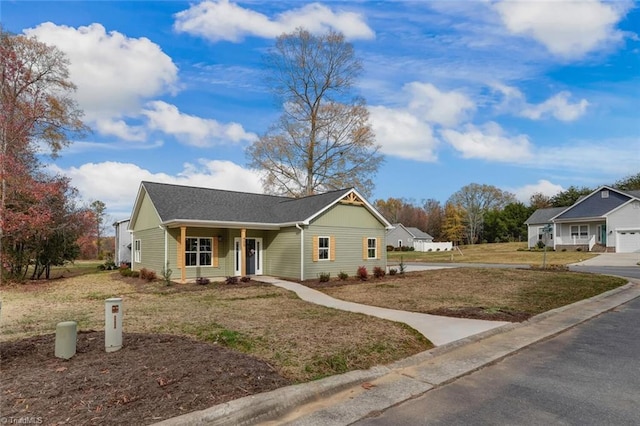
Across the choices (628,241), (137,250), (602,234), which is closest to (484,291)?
(137,250)

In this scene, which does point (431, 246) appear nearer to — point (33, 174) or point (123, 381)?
point (33, 174)

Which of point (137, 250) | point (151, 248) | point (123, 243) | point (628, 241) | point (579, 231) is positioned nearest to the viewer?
point (151, 248)

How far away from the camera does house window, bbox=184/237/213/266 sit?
18172mm

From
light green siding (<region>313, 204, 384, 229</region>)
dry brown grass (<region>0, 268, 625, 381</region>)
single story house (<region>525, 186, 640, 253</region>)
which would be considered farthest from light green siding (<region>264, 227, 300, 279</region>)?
single story house (<region>525, 186, 640, 253</region>)

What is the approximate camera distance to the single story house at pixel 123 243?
30.3 meters

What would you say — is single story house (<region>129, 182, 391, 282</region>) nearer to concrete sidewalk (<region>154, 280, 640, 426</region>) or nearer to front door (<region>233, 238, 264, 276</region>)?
front door (<region>233, 238, 264, 276</region>)

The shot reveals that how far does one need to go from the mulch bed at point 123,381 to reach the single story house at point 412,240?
54.3 metres

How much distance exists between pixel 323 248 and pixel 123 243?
19.5m

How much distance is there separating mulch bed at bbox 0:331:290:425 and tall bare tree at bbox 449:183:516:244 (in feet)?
229

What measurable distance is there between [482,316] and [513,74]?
30.9 ft

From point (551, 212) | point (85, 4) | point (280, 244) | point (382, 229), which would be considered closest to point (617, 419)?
point (85, 4)

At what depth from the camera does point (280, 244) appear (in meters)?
19.4

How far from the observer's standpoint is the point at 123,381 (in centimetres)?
415

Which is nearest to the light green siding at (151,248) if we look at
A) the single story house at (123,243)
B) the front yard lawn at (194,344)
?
the front yard lawn at (194,344)
